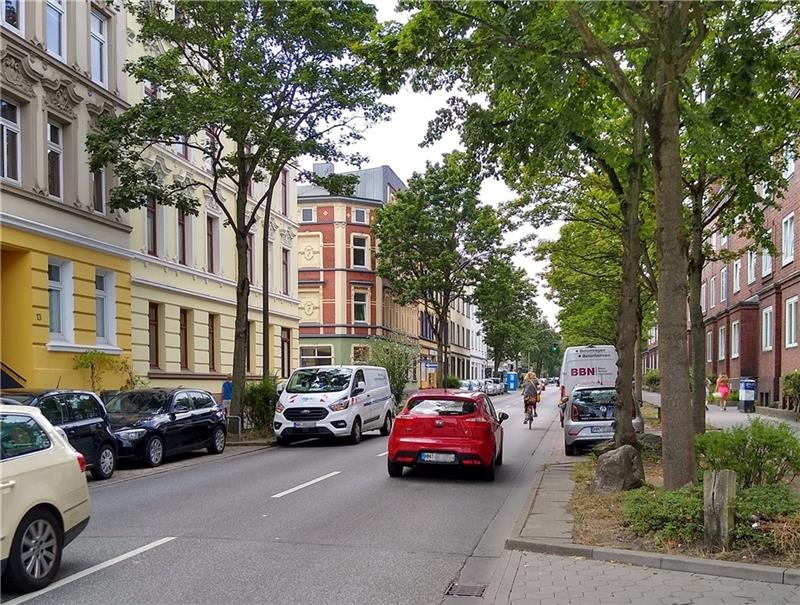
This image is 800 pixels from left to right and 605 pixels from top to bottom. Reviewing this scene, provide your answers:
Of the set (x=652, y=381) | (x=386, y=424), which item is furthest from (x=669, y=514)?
(x=652, y=381)

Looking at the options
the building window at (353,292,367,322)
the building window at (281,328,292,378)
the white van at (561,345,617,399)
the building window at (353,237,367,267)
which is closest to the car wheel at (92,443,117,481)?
the white van at (561,345,617,399)

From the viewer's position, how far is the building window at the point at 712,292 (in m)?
44.5

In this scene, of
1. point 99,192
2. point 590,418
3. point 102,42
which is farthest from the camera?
point 102,42

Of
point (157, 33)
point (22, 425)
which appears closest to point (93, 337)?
point (157, 33)

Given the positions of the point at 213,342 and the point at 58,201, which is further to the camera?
the point at 213,342

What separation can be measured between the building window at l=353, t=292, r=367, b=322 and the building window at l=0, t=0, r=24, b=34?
35986 millimetres

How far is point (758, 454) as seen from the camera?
26.0ft

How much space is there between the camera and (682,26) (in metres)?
7.98

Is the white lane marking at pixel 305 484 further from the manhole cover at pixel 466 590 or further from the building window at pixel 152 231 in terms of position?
the building window at pixel 152 231

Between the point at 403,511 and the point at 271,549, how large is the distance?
8.65 ft

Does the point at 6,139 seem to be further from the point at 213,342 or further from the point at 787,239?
the point at 787,239

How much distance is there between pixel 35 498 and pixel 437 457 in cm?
708

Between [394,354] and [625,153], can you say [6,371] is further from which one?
[394,354]

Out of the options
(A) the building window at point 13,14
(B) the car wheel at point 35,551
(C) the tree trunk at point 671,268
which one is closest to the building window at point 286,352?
(A) the building window at point 13,14
